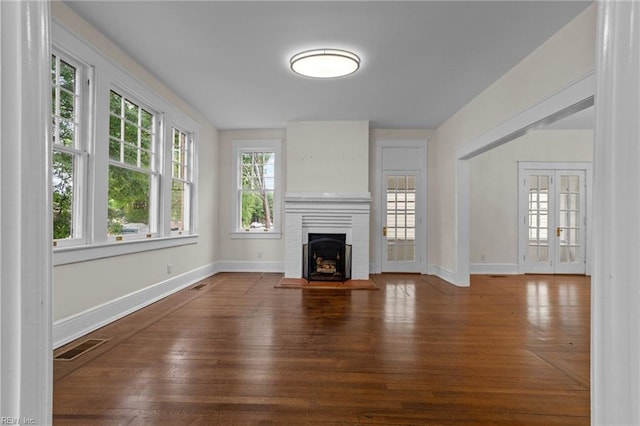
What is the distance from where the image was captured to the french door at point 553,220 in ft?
21.3

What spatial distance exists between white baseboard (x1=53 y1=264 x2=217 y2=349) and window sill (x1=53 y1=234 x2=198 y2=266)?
19.1 inches

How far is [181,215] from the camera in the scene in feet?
17.2

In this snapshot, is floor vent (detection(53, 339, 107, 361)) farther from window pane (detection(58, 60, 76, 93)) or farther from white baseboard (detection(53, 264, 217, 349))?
window pane (detection(58, 60, 76, 93))

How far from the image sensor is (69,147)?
9.70ft

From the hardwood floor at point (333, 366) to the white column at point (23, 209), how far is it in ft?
4.90

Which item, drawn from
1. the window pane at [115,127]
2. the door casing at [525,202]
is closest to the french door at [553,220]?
the door casing at [525,202]

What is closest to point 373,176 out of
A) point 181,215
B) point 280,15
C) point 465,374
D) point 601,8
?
point 181,215

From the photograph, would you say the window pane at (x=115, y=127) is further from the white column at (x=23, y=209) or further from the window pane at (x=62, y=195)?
the white column at (x=23, y=209)

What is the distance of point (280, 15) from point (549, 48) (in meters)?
2.56

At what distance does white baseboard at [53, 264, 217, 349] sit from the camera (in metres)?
2.77

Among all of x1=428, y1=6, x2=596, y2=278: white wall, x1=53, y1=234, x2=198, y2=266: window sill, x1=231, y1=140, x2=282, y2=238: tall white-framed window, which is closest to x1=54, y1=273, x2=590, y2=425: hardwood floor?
x1=53, y1=234, x2=198, y2=266: window sill

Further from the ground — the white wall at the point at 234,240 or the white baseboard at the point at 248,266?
the white wall at the point at 234,240

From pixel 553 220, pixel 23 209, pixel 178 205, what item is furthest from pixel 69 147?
pixel 553 220

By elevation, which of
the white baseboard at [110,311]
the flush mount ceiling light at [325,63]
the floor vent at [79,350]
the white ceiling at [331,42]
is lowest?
the floor vent at [79,350]
